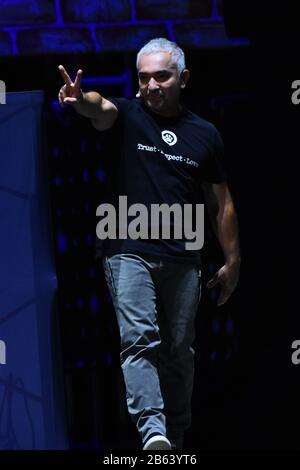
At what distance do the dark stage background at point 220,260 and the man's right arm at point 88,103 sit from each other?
2.36ft

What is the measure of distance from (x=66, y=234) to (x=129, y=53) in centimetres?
91

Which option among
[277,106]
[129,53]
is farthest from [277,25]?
[129,53]

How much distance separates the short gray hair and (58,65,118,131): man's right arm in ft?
1.02

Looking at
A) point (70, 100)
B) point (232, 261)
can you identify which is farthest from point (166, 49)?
point (232, 261)

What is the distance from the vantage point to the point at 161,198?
174 inches

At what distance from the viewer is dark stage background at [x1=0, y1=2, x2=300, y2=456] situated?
5.16 meters

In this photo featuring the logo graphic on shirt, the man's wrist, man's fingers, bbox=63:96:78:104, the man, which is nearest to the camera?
man's fingers, bbox=63:96:78:104

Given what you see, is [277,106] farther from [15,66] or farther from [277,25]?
[15,66]

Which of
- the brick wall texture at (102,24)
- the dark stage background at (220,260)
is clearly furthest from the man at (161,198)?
the dark stage background at (220,260)

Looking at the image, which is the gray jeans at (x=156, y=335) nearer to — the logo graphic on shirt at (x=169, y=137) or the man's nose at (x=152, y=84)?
the logo graphic on shirt at (x=169, y=137)

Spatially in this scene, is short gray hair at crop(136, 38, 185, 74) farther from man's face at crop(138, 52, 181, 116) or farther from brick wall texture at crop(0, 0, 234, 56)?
brick wall texture at crop(0, 0, 234, 56)

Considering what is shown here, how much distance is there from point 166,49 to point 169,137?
0.38m

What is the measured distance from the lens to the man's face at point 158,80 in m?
4.52

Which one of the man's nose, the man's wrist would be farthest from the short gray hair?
the man's wrist
